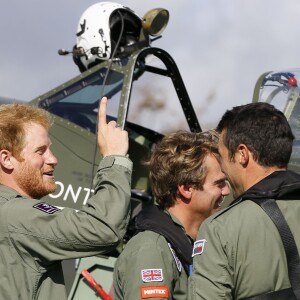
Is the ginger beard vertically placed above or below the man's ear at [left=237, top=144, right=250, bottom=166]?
above

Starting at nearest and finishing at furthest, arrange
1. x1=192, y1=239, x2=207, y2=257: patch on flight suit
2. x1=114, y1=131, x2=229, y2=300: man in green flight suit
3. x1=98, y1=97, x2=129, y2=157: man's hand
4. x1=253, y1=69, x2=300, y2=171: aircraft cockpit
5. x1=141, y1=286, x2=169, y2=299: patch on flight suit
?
x1=192, y1=239, x2=207, y2=257: patch on flight suit → x1=98, y1=97, x2=129, y2=157: man's hand → x1=141, y1=286, x2=169, y2=299: patch on flight suit → x1=114, y1=131, x2=229, y2=300: man in green flight suit → x1=253, y1=69, x2=300, y2=171: aircraft cockpit

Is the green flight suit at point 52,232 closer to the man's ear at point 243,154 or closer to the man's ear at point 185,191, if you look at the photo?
the man's ear at point 243,154

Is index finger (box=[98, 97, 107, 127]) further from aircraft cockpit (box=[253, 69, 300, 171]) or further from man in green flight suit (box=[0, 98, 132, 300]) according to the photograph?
aircraft cockpit (box=[253, 69, 300, 171])

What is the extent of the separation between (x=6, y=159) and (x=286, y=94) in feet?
10.9

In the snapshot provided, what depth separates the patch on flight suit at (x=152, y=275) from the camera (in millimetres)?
3312

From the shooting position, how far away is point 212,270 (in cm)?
296

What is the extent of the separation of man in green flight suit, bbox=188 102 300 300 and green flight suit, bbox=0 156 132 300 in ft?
1.14

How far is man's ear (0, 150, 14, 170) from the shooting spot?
128 inches

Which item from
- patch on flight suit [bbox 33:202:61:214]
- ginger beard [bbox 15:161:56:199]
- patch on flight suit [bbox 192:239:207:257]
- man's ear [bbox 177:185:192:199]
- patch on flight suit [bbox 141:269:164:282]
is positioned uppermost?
ginger beard [bbox 15:161:56:199]

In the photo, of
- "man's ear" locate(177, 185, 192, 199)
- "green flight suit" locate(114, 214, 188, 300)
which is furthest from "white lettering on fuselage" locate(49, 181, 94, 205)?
"green flight suit" locate(114, 214, 188, 300)

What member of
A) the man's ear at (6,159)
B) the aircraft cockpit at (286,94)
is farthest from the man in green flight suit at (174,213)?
the aircraft cockpit at (286,94)

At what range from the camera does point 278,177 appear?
3.05 metres

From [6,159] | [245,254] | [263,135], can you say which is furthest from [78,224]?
[263,135]

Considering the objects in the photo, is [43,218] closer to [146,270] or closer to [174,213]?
[146,270]
